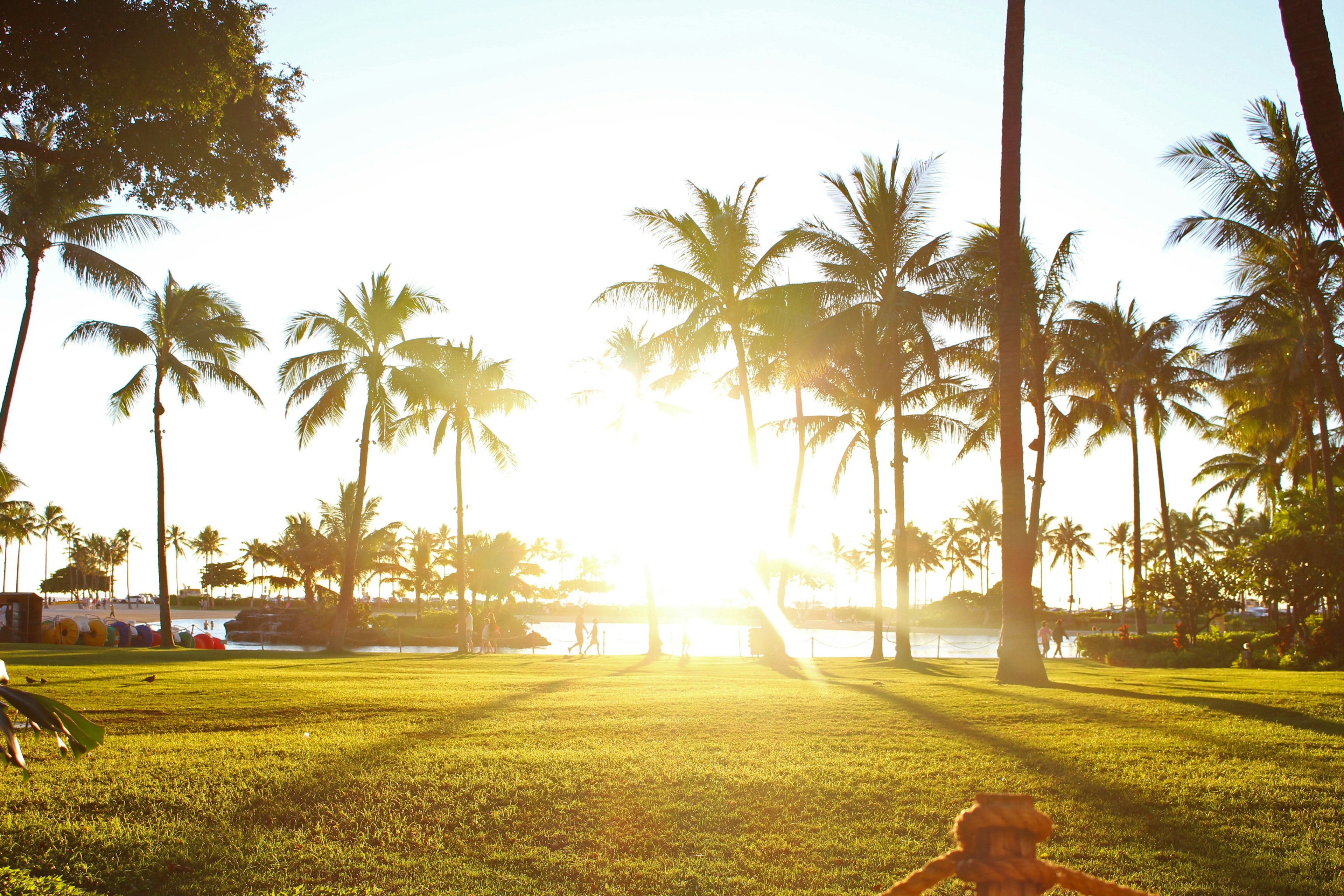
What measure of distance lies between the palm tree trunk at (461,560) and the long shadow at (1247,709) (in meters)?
21.2

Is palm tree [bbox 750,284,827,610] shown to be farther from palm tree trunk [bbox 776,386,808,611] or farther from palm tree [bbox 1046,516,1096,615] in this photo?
palm tree [bbox 1046,516,1096,615]

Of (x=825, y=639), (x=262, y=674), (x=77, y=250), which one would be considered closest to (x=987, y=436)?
(x=262, y=674)

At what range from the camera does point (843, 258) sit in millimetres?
24156

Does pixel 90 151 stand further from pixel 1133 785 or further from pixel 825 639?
pixel 825 639

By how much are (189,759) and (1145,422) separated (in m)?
38.6

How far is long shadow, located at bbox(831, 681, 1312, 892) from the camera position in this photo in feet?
→ 15.9

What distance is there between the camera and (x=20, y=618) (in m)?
28.9

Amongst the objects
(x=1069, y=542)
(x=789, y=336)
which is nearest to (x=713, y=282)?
(x=789, y=336)

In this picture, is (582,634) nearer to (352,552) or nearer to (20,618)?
(352,552)

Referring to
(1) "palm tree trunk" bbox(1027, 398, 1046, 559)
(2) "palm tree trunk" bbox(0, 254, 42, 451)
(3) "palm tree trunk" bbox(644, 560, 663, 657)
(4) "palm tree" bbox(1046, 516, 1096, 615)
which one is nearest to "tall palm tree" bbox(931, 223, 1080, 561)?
(1) "palm tree trunk" bbox(1027, 398, 1046, 559)

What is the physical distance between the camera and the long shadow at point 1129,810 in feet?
15.9

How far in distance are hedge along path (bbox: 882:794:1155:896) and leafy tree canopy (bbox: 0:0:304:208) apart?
9004 mm

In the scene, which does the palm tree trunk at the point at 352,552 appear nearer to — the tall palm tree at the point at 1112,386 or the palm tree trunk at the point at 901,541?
the palm tree trunk at the point at 901,541

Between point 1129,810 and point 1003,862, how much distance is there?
471 centimetres
